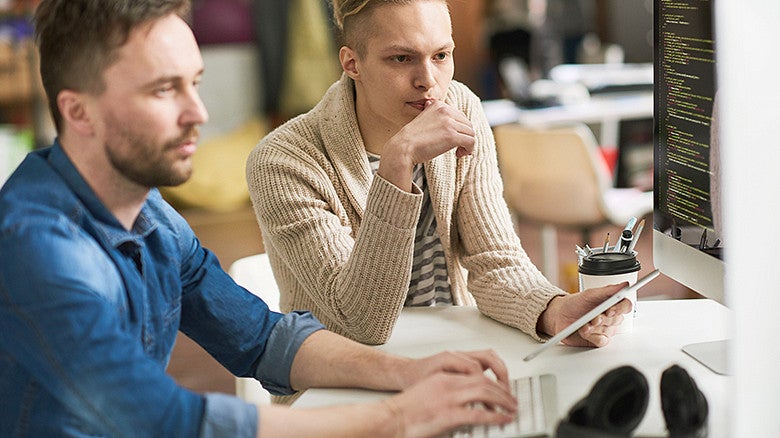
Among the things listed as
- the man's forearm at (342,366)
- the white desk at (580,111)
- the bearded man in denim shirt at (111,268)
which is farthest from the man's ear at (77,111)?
the white desk at (580,111)

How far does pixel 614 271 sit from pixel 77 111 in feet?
2.78

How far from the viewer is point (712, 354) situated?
143 cm

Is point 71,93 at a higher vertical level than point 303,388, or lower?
higher

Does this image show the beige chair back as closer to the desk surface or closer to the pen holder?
the desk surface

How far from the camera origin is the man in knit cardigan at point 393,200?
1562 mm

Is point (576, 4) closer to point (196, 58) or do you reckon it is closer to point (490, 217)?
point (490, 217)

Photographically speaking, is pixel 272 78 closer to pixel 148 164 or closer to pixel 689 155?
pixel 689 155

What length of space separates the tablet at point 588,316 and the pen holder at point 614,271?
3.1 inches

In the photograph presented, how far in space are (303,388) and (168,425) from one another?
1.16 feet

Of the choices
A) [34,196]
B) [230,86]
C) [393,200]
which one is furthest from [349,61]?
[230,86]

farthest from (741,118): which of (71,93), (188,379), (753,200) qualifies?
(188,379)

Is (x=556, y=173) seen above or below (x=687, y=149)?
below

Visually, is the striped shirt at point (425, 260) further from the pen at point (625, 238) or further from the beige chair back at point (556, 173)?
the beige chair back at point (556, 173)

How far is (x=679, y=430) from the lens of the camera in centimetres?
104
